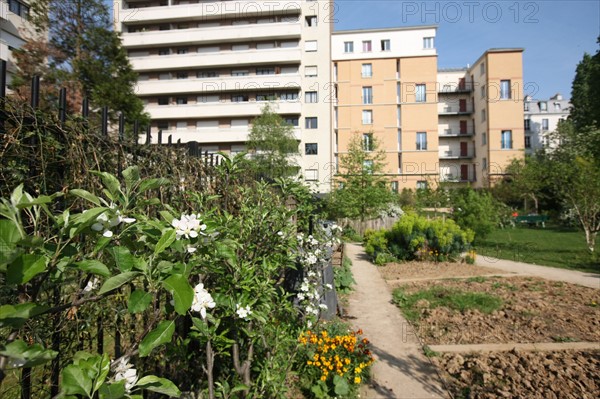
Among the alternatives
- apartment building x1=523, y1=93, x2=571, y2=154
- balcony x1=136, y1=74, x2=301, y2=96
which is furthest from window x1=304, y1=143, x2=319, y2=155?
apartment building x1=523, y1=93, x2=571, y2=154

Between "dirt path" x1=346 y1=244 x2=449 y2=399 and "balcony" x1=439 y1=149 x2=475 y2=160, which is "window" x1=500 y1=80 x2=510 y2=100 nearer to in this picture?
"balcony" x1=439 y1=149 x2=475 y2=160

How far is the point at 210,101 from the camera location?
1355 inches

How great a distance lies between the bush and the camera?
9766 millimetres

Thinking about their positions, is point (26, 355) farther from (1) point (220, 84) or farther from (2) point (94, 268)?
(1) point (220, 84)

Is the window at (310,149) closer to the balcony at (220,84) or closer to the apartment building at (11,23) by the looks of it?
the balcony at (220,84)

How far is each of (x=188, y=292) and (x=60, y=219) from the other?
398 millimetres

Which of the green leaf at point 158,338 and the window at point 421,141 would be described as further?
the window at point 421,141

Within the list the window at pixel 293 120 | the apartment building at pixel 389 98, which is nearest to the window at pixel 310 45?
the apartment building at pixel 389 98

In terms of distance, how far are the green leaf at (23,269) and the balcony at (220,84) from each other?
3324cm

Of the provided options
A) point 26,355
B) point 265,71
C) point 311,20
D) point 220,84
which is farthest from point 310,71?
point 26,355

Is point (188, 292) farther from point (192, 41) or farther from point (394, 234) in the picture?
point (192, 41)

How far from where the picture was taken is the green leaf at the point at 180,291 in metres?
0.79

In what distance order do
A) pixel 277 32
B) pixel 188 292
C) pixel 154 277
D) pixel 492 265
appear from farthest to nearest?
1. pixel 277 32
2. pixel 492 265
3. pixel 154 277
4. pixel 188 292

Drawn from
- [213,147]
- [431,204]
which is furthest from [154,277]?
[213,147]
